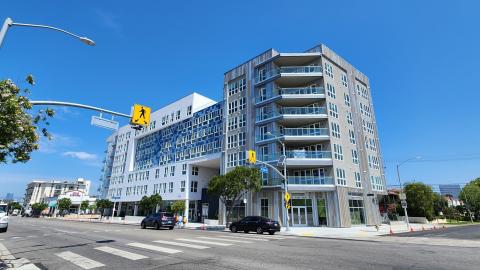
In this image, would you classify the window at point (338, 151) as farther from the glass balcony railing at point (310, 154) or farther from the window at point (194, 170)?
the window at point (194, 170)

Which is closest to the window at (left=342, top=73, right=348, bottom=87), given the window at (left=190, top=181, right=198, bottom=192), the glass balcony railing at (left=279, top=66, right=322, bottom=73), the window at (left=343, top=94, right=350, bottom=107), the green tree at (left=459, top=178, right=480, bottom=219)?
the window at (left=343, top=94, right=350, bottom=107)

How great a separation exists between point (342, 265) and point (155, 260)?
238 inches

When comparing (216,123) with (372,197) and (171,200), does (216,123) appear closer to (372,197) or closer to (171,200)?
(171,200)

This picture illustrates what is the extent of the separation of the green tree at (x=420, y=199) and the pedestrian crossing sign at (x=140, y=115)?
51.9 m

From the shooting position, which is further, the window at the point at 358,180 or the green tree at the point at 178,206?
the green tree at the point at 178,206

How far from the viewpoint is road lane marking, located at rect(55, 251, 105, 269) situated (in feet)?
28.6

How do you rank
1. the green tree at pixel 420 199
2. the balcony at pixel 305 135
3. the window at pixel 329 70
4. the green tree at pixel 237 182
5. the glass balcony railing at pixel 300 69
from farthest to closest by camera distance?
the green tree at pixel 420 199
the window at pixel 329 70
the glass balcony railing at pixel 300 69
the balcony at pixel 305 135
the green tree at pixel 237 182

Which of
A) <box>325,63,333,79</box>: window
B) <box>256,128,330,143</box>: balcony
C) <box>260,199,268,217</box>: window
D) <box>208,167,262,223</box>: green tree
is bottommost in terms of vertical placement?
<box>260,199,268,217</box>: window

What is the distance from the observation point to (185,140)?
5381 cm

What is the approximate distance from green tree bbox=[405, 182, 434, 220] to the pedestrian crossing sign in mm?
51878

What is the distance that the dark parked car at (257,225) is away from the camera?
23891mm

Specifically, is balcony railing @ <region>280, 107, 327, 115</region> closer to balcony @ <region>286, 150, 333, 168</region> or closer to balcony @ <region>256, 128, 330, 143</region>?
balcony @ <region>256, 128, 330, 143</region>

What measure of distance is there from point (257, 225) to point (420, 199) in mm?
39282

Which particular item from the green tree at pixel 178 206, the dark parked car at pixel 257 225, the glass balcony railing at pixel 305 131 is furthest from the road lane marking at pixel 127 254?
the green tree at pixel 178 206
